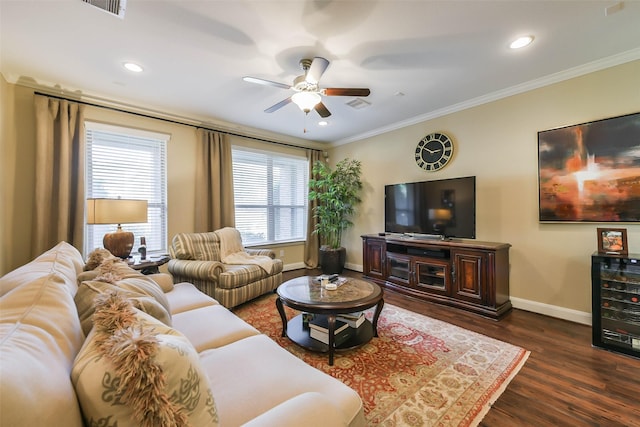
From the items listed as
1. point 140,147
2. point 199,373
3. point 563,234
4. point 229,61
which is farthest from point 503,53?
point 140,147

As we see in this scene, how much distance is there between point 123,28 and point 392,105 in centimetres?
302

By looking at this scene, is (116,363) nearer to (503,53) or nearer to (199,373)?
(199,373)

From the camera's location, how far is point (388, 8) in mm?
1860

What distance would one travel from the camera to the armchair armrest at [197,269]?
9.68ft

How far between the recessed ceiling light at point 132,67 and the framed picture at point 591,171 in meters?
4.44

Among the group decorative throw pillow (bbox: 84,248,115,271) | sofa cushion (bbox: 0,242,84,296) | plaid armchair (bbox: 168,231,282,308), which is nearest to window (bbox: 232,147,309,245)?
plaid armchair (bbox: 168,231,282,308)

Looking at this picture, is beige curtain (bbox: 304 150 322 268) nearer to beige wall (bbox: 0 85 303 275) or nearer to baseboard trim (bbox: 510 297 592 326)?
beige wall (bbox: 0 85 303 275)

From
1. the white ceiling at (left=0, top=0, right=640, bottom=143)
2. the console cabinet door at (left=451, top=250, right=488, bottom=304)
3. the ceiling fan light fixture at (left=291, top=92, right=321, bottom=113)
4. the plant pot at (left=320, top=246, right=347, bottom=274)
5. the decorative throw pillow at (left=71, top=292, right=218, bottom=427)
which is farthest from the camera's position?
the plant pot at (left=320, top=246, right=347, bottom=274)

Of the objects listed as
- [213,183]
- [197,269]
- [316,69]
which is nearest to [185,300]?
[197,269]

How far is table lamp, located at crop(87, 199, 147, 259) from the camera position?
2482 mm

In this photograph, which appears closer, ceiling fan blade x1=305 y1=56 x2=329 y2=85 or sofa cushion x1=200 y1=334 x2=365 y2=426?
sofa cushion x1=200 y1=334 x2=365 y2=426

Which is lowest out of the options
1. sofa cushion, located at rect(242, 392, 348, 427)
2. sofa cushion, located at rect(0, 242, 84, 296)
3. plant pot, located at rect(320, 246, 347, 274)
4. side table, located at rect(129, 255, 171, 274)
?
plant pot, located at rect(320, 246, 347, 274)

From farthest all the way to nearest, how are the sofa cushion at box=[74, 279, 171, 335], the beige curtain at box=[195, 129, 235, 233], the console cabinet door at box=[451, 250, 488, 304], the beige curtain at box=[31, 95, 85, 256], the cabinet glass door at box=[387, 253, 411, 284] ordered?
the beige curtain at box=[195, 129, 235, 233]
the cabinet glass door at box=[387, 253, 411, 284]
the console cabinet door at box=[451, 250, 488, 304]
the beige curtain at box=[31, 95, 85, 256]
the sofa cushion at box=[74, 279, 171, 335]

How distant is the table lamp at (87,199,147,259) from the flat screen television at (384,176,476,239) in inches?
135
